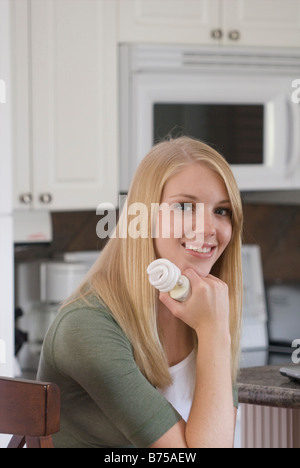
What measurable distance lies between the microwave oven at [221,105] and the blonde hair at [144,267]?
3.64 feet

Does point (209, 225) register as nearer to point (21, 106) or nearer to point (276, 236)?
point (21, 106)

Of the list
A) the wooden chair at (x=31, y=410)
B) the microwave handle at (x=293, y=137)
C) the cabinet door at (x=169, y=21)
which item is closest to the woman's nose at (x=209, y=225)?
the wooden chair at (x=31, y=410)

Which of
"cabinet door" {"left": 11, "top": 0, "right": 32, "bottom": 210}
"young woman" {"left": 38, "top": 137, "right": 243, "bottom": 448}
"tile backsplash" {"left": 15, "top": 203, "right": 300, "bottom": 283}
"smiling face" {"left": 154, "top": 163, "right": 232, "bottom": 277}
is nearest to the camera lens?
"young woman" {"left": 38, "top": 137, "right": 243, "bottom": 448}

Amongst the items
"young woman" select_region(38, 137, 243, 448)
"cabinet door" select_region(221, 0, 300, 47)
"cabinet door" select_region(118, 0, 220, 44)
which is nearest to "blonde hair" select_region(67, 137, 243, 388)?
"young woman" select_region(38, 137, 243, 448)

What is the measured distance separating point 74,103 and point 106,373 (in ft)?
4.25

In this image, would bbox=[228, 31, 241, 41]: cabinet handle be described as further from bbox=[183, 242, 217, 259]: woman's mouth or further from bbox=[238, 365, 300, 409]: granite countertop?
bbox=[183, 242, 217, 259]: woman's mouth

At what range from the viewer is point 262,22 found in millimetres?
2260

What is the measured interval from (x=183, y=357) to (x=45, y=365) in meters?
0.23

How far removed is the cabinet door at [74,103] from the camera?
2.04 metres

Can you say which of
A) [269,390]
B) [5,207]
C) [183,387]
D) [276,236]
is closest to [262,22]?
[276,236]

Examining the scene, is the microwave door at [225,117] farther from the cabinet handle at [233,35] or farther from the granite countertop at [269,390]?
the granite countertop at [269,390]

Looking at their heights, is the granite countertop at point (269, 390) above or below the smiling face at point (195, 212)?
below

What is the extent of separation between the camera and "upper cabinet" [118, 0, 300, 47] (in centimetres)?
213

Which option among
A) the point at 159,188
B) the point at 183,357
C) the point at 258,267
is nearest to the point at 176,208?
the point at 159,188
